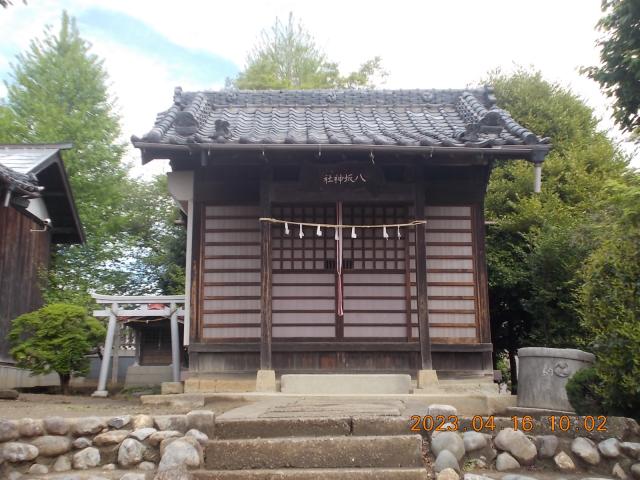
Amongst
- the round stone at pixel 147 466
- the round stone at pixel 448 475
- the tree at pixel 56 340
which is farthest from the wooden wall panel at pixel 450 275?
the tree at pixel 56 340

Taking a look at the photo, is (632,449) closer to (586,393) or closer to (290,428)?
(586,393)

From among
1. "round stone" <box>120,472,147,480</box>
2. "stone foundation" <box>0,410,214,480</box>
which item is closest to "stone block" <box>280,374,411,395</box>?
"stone foundation" <box>0,410,214,480</box>

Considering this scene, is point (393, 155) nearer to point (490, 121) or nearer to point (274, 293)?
point (490, 121)

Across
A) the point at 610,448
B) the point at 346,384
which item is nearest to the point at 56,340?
the point at 346,384

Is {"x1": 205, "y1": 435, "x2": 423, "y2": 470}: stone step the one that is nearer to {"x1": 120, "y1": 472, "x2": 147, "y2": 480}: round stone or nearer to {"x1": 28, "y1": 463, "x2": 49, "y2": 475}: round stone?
{"x1": 120, "y1": 472, "x2": 147, "y2": 480}: round stone

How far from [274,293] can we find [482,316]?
11.7 ft

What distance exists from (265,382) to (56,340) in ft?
16.8

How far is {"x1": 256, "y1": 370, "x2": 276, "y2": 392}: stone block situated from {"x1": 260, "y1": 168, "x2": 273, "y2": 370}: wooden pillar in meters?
0.15

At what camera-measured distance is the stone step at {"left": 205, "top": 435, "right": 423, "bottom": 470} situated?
5555 mm

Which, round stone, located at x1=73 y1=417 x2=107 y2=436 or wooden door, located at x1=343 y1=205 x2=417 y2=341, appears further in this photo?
wooden door, located at x1=343 y1=205 x2=417 y2=341

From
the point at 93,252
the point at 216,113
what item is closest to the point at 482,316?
the point at 216,113

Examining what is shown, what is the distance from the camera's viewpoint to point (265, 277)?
384 inches

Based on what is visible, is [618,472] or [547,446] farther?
[547,446]

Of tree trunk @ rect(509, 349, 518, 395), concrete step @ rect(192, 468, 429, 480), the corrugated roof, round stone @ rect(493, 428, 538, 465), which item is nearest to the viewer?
concrete step @ rect(192, 468, 429, 480)
